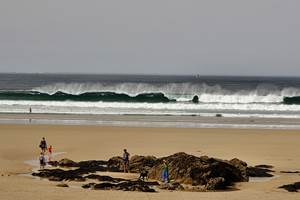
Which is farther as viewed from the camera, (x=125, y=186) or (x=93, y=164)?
(x=93, y=164)

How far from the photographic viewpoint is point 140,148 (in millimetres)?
22391

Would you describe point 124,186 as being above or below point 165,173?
below

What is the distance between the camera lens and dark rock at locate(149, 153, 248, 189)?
15188mm

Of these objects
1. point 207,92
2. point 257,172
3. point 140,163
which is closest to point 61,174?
point 140,163

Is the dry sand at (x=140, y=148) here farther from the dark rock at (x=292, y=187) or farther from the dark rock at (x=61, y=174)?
the dark rock at (x=61, y=174)

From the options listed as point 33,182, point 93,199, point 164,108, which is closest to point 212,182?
point 93,199

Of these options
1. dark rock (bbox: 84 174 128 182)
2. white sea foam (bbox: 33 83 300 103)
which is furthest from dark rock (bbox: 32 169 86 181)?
white sea foam (bbox: 33 83 300 103)

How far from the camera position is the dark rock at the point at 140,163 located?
17.2 metres

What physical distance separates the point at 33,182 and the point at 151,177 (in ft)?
11.6

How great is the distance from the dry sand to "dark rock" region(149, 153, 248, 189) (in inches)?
19.3

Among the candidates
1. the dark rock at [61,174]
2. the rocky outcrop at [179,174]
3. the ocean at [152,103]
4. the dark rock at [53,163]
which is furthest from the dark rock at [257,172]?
the ocean at [152,103]

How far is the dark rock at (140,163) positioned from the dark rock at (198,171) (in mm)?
955

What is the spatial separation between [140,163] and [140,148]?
4876 millimetres

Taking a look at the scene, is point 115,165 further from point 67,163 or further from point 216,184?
point 216,184
